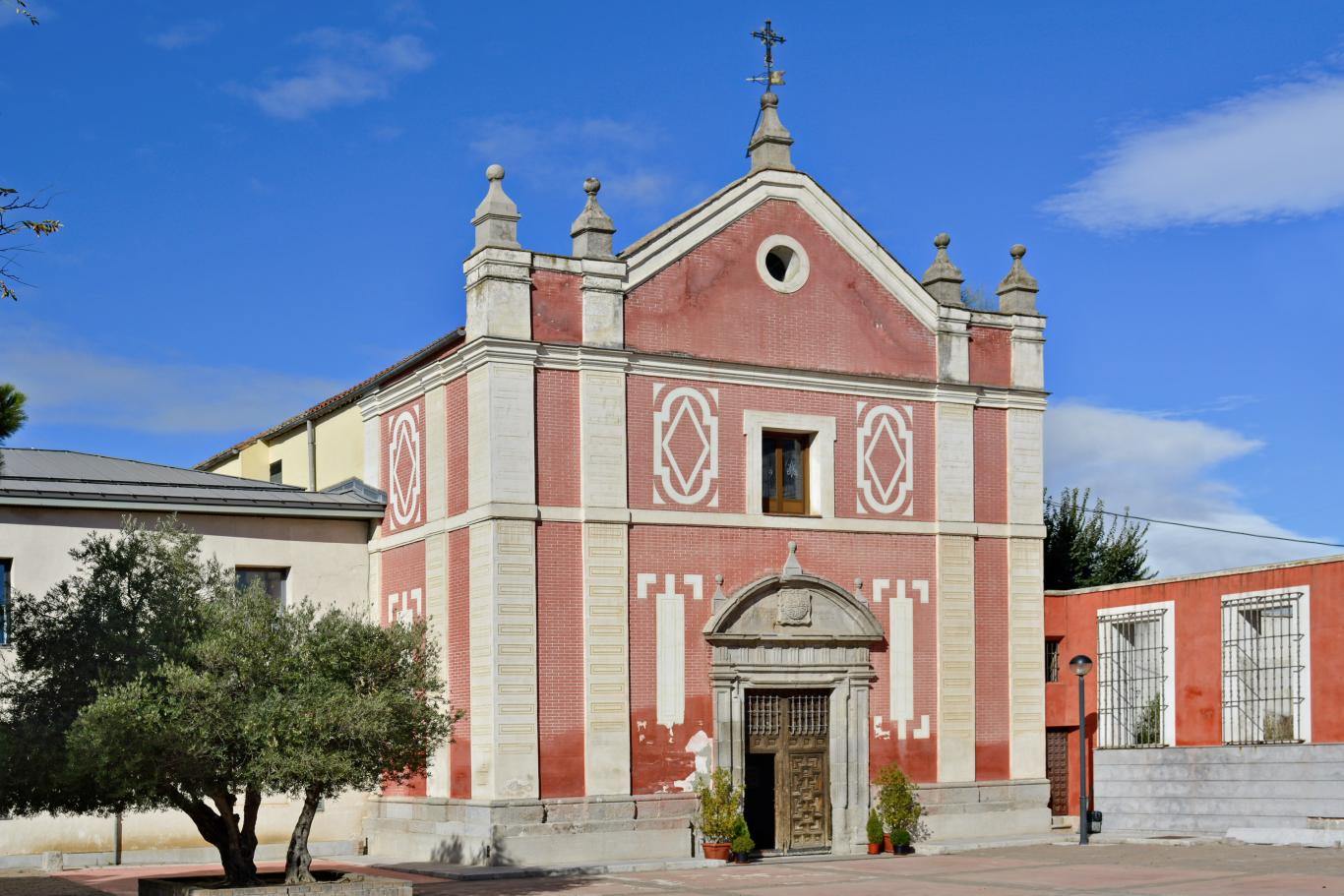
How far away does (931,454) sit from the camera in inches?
1137

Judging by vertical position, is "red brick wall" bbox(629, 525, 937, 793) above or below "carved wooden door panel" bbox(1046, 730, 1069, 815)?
above

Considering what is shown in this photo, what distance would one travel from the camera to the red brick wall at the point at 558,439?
25453 mm

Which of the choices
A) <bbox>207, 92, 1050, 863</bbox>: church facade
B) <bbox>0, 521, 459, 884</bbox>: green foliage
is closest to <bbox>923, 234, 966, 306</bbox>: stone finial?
<bbox>207, 92, 1050, 863</bbox>: church facade

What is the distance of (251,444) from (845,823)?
17066mm

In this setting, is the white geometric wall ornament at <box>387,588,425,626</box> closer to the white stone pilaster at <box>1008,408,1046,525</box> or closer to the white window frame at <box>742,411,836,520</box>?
the white window frame at <box>742,411,836,520</box>

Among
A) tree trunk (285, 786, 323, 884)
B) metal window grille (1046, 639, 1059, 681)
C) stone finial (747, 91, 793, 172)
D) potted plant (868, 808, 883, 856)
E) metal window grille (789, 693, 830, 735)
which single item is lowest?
potted plant (868, 808, 883, 856)

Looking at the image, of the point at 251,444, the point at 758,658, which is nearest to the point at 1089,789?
the point at 758,658

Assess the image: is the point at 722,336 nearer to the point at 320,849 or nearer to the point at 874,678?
the point at 874,678

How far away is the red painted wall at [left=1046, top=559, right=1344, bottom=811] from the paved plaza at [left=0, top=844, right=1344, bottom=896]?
2403 mm

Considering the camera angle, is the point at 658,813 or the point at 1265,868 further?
the point at 658,813

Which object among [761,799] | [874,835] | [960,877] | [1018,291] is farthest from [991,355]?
[960,877]

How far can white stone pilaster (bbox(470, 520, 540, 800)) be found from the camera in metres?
24.5

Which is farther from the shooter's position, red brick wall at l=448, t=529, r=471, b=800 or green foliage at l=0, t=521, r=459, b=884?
red brick wall at l=448, t=529, r=471, b=800

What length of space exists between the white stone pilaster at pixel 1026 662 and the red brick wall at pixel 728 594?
5.62 ft
